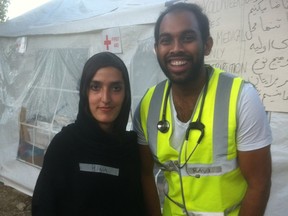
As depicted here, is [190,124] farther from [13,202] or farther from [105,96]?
[13,202]

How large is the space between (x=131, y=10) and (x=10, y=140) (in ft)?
10.5

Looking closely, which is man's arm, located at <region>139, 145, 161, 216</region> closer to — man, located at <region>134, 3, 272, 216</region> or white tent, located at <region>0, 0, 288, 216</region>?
man, located at <region>134, 3, 272, 216</region>

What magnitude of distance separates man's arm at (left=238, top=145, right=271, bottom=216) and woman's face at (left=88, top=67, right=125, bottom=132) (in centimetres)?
66

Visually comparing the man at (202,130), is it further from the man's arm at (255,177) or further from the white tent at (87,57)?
the white tent at (87,57)

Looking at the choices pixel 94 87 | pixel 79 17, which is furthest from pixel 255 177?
pixel 79 17

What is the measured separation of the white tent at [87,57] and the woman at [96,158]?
4.47ft

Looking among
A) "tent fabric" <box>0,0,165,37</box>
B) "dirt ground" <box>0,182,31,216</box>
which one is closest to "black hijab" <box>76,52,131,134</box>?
"tent fabric" <box>0,0,165,37</box>

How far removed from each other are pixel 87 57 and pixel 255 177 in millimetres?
2990

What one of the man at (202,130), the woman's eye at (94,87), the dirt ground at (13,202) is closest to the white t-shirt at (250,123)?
the man at (202,130)

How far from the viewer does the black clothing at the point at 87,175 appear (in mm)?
1568

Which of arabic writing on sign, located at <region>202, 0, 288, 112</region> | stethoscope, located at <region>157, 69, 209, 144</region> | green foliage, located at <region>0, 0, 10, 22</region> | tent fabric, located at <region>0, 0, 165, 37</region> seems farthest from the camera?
green foliage, located at <region>0, 0, 10, 22</region>

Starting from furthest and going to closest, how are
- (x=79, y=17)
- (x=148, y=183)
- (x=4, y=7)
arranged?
1. (x=4, y=7)
2. (x=79, y=17)
3. (x=148, y=183)

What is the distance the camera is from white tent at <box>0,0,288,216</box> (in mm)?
2605

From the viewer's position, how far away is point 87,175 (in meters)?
1.60
